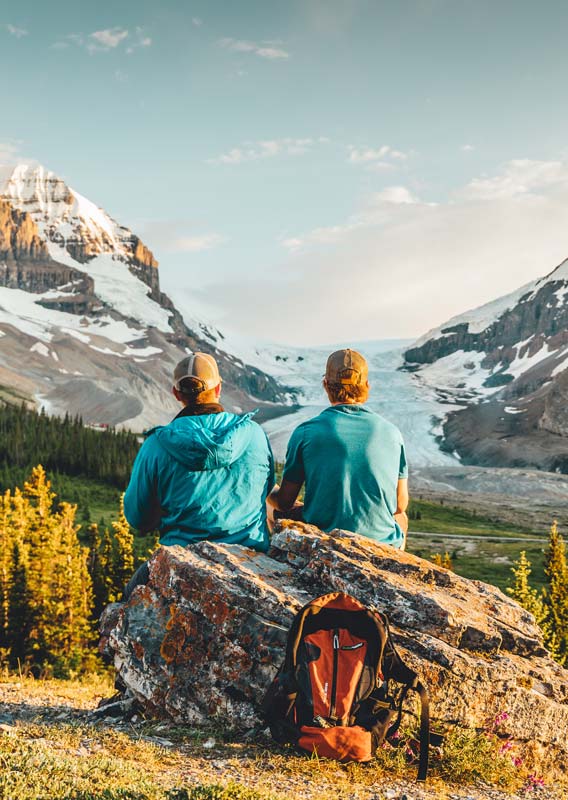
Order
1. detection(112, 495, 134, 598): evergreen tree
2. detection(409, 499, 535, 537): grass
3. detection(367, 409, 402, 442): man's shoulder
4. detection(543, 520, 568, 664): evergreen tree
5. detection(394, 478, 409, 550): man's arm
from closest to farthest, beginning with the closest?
detection(367, 409, 402, 442): man's shoulder, detection(394, 478, 409, 550): man's arm, detection(543, 520, 568, 664): evergreen tree, detection(112, 495, 134, 598): evergreen tree, detection(409, 499, 535, 537): grass

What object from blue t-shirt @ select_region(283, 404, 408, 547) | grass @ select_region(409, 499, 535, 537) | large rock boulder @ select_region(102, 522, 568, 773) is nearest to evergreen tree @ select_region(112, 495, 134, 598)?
large rock boulder @ select_region(102, 522, 568, 773)

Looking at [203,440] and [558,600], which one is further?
[558,600]

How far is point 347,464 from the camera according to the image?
6.66m

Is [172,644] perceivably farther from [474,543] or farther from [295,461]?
[474,543]

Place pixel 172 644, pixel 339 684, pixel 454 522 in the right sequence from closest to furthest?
pixel 339 684
pixel 172 644
pixel 454 522

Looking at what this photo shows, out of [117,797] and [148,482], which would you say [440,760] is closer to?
[117,797]

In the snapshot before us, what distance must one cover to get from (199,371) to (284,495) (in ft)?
5.31

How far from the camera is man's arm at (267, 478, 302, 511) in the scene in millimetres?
6969

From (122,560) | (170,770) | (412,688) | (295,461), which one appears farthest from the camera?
(122,560)

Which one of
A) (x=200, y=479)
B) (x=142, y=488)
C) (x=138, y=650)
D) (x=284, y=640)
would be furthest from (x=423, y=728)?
(x=142, y=488)

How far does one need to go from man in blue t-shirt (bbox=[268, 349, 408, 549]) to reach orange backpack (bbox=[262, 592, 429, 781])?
1610 millimetres

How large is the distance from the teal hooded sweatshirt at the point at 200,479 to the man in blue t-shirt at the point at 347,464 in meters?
0.38

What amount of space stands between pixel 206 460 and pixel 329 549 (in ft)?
5.10

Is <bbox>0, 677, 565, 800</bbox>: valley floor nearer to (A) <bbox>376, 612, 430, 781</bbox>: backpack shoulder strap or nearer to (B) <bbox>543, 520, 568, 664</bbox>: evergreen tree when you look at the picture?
(A) <bbox>376, 612, 430, 781</bbox>: backpack shoulder strap
